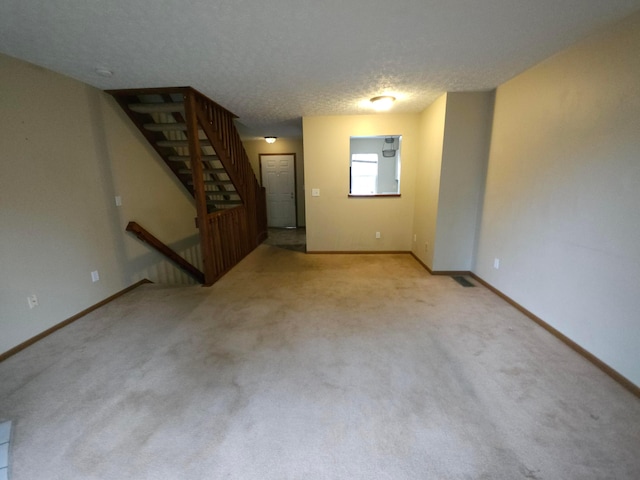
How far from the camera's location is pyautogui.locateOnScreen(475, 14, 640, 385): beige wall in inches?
70.6

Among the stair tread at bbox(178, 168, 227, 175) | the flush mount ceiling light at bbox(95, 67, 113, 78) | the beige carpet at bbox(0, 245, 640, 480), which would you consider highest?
the flush mount ceiling light at bbox(95, 67, 113, 78)

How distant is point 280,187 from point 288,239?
6.85 ft

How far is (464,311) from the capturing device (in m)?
2.85

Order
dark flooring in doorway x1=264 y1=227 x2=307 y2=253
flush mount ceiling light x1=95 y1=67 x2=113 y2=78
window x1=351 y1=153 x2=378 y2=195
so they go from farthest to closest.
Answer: window x1=351 y1=153 x2=378 y2=195
dark flooring in doorway x1=264 y1=227 x2=307 y2=253
flush mount ceiling light x1=95 y1=67 x2=113 y2=78

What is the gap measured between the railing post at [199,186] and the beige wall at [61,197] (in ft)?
2.90

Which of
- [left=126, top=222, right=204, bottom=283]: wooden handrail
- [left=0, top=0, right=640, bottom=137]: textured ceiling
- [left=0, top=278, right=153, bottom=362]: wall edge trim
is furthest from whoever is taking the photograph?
[left=126, top=222, right=204, bottom=283]: wooden handrail

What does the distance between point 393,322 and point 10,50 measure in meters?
3.89

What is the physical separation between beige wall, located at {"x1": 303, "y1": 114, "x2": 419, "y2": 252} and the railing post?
72.9 inches

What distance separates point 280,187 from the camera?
791 centimetres

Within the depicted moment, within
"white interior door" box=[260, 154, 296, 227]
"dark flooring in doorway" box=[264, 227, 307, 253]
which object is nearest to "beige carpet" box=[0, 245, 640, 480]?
"dark flooring in doorway" box=[264, 227, 307, 253]

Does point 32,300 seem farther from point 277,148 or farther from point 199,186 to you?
point 277,148

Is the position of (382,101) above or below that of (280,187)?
above

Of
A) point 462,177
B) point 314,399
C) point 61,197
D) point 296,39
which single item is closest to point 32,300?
point 61,197

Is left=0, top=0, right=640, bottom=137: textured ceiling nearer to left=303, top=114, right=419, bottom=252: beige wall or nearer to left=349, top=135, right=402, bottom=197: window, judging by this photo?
left=303, top=114, right=419, bottom=252: beige wall
